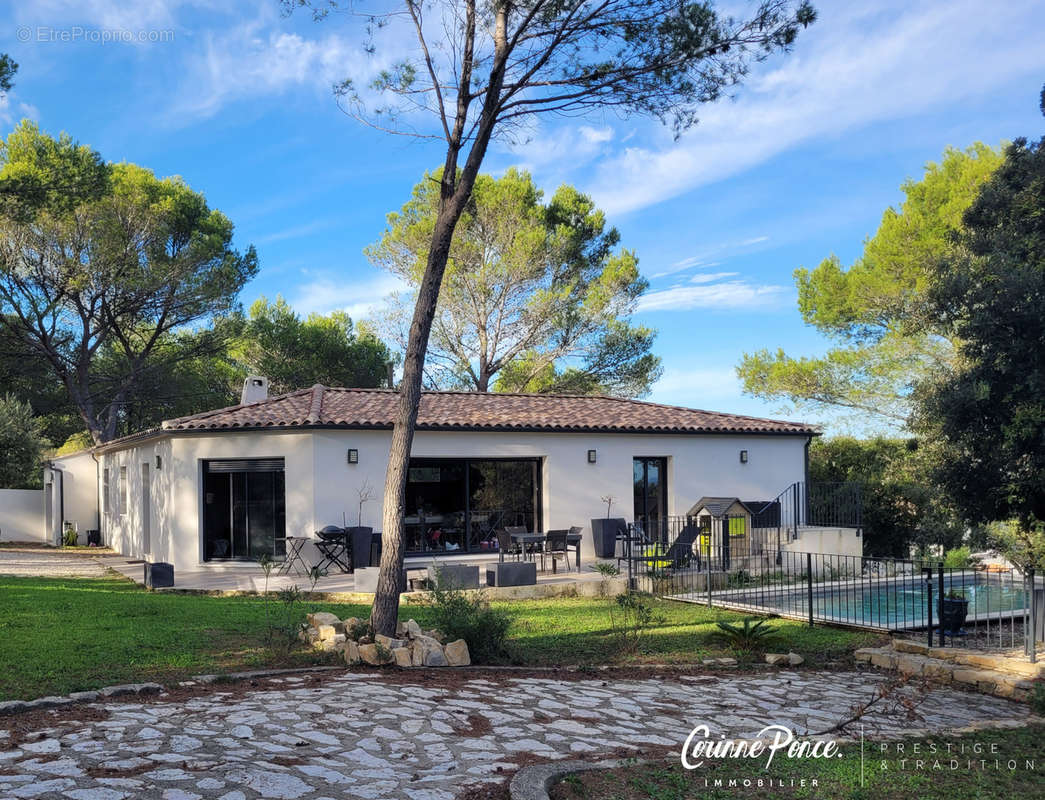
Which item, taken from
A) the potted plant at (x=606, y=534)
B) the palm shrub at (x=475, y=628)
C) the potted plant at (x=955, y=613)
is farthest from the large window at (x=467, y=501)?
the potted plant at (x=955, y=613)

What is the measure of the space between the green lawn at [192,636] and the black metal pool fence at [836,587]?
0.87m

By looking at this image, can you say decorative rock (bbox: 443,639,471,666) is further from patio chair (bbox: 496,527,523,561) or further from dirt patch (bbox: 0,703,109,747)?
patio chair (bbox: 496,527,523,561)

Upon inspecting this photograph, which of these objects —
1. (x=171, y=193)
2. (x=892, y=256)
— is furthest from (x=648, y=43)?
(x=171, y=193)

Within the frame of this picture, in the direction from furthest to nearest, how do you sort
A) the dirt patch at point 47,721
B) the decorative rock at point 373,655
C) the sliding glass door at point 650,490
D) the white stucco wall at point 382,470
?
the sliding glass door at point 650,490 → the white stucco wall at point 382,470 → the decorative rock at point 373,655 → the dirt patch at point 47,721

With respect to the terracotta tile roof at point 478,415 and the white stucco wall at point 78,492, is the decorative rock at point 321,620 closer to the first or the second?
the terracotta tile roof at point 478,415

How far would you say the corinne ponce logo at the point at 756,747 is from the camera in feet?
17.6

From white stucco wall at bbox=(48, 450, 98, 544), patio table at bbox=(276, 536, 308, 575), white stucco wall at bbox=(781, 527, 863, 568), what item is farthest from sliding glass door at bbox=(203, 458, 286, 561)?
white stucco wall at bbox=(48, 450, 98, 544)

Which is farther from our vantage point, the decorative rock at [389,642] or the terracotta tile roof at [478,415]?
the terracotta tile roof at [478,415]

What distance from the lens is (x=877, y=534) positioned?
21625 mm

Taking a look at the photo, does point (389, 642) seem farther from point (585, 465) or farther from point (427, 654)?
point (585, 465)

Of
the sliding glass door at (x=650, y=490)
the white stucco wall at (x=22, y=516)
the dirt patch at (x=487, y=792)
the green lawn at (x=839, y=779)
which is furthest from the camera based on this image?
the white stucco wall at (x=22, y=516)

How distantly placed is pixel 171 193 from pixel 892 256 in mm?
23797

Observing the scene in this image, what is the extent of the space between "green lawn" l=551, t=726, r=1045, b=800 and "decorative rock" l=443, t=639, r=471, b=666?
321 cm

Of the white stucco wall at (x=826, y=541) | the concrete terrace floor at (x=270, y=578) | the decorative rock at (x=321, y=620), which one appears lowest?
the concrete terrace floor at (x=270, y=578)
